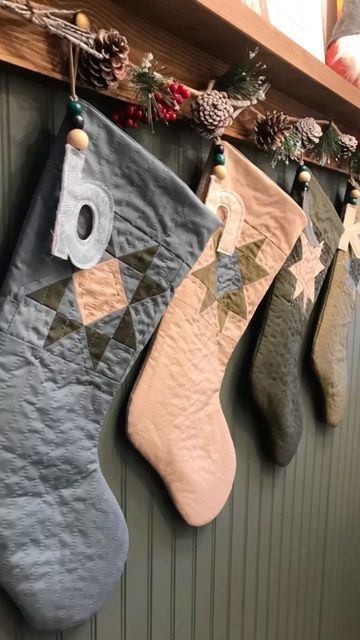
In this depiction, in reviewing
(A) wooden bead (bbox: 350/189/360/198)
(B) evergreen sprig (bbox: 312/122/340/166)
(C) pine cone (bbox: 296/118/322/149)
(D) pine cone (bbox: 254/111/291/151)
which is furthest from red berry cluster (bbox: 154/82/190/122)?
(A) wooden bead (bbox: 350/189/360/198)

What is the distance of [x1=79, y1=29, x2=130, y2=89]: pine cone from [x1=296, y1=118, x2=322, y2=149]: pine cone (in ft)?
1.50

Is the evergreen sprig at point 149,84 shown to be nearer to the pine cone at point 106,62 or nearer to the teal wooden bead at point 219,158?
the pine cone at point 106,62

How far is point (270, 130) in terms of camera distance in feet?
3.06

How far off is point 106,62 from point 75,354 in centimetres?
36

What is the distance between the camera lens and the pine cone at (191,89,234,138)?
2.59 ft

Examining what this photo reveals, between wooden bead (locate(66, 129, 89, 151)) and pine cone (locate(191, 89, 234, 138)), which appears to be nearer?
wooden bead (locate(66, 129, 89, 151))

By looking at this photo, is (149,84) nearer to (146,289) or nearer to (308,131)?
(146,289)

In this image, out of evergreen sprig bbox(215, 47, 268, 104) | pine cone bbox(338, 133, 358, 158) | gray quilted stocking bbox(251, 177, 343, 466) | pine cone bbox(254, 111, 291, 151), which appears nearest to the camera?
evergreen sprig bbox(215, 47, 268, 104)

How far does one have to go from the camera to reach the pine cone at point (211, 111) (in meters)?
0.79

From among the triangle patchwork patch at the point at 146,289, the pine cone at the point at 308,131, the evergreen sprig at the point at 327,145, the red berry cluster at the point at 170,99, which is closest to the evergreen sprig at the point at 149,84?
the red berry cluster at the point at 170,99

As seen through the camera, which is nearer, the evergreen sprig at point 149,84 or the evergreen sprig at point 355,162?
the evergreen sprig at point 149,84

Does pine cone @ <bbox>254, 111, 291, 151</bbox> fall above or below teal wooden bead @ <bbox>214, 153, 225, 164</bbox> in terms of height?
above

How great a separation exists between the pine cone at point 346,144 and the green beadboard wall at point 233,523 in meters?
0.08

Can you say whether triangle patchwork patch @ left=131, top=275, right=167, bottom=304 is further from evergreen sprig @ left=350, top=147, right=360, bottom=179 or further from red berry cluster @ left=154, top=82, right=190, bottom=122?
evergreen sprig @ left=350, top=147, right=360, bottom=179
